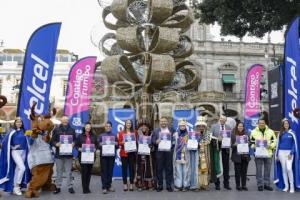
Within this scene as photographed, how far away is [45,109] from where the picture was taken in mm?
10586

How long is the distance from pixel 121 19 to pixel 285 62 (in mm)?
6316

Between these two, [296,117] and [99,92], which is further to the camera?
[99,92]

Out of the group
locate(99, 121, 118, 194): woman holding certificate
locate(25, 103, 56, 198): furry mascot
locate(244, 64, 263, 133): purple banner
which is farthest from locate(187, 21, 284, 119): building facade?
locate(25, 103, 56, 198): furry mascot

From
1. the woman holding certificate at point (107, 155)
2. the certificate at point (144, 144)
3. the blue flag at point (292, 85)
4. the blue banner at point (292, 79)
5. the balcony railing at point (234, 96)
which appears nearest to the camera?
the woman holding certificate at point (107, 155)

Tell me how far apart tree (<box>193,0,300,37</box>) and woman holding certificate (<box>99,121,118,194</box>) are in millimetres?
6554

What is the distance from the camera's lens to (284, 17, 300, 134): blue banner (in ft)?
34.7

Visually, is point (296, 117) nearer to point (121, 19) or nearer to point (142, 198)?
point (142, 198)

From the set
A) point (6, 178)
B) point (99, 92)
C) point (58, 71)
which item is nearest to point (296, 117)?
point (6, 178)

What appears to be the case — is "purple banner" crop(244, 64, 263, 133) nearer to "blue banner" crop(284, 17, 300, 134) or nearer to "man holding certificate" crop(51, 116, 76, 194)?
"blue banner" crop(284, 17, 300, 134)

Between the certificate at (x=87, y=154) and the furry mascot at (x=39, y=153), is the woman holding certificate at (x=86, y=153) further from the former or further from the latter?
the furry mascot at (x=39, y=153)

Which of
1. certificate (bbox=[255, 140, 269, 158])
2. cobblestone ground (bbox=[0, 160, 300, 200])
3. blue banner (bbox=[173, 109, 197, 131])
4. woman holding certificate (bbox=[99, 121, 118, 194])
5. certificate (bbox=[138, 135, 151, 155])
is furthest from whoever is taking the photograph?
blue banner (bbox=[173, 109, 197, 131])

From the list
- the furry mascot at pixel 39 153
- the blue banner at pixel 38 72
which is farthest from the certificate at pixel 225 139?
the blue banner at pixel 38 72

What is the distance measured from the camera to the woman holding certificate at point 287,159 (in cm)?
1014

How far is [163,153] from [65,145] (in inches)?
88.0
